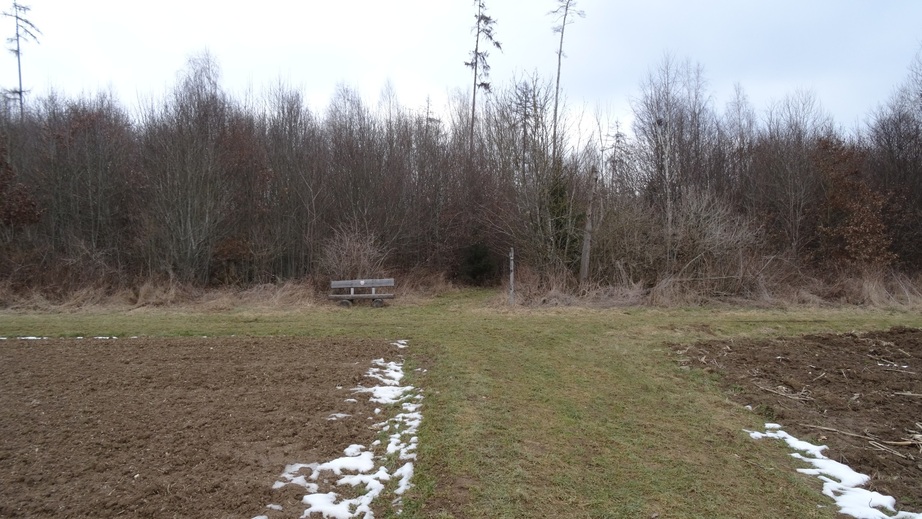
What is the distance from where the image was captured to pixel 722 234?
15680 millimetres

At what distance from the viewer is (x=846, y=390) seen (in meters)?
6.44

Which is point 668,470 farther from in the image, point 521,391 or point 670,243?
point 670,243

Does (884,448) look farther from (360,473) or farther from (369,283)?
(369,283)

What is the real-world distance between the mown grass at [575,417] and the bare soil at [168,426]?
3.58ft

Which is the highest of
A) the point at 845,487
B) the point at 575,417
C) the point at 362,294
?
the point at 362,294

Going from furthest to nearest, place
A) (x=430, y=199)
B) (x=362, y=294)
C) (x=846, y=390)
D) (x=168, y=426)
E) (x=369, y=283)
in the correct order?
(x=430, y=199), (x=362, y=294), (x=369, y=283), (x=846, y=390), (x=168, y=426)

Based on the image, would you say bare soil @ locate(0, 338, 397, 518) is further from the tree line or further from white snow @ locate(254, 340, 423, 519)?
the tree line

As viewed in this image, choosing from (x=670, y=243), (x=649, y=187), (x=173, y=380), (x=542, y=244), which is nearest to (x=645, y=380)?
(x=173, y=380)

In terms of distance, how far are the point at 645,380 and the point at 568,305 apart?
736 centimetres

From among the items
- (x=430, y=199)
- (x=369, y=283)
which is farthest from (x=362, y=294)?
(x=430, y=199)

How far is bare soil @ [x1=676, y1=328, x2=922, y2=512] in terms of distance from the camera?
15.0 ft

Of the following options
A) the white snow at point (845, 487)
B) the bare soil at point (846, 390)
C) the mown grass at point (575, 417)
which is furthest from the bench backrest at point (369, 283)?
the white snow at point (845, 487)

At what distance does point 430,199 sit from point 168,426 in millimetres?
19027

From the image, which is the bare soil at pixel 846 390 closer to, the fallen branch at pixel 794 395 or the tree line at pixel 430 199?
the fallen branch at pixel 794 395
